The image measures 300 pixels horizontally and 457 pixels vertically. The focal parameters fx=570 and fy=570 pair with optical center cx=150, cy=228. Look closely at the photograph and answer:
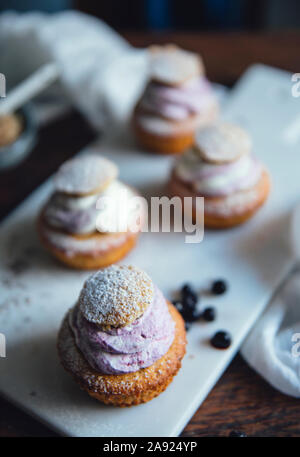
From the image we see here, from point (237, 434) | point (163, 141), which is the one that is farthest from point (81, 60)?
point (237, 434)

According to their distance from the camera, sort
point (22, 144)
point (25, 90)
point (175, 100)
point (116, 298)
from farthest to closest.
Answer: point (22, 144), point (175, 100), point (25, 90), point (116, 298)

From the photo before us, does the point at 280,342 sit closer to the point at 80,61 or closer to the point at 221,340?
the point at 221,340

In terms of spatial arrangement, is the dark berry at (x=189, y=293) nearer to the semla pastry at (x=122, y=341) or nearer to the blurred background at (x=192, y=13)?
the semla pastry at (x=122, y=341)

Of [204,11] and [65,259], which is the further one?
[204,11]

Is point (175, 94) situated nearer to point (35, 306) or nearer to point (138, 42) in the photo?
point (138, 42)

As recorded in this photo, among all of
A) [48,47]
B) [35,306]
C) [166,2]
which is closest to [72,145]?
[48,47]
